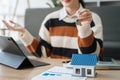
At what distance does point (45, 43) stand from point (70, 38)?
6.9 inches

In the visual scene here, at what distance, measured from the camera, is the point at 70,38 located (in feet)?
4.51

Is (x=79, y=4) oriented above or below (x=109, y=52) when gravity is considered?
above

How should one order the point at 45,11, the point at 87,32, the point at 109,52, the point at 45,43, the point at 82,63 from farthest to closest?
the point at 45,11 → the point at 109,52 → the point at 45,43 → the point at 87,32 → the point at 82,63

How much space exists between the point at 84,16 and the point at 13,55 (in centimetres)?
36

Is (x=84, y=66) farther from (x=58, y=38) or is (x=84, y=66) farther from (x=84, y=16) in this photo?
(x=58, y=38)

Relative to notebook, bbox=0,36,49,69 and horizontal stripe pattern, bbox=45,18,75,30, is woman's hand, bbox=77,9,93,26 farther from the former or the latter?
horizontal stripe pattern, bbox=45,18,75,30

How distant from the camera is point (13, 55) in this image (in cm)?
94

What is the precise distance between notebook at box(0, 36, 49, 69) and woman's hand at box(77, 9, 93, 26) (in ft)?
0.84

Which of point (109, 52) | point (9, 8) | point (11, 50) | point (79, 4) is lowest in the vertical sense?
point (109, 52)

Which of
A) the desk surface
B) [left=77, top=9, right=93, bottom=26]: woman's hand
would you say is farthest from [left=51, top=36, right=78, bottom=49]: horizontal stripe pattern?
the desk surface

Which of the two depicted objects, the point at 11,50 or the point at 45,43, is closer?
the point at 11,50

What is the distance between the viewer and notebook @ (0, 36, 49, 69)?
86 centimetres

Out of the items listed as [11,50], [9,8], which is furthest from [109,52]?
[9,8]

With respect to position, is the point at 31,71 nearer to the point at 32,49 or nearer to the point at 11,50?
the point at 11,50
